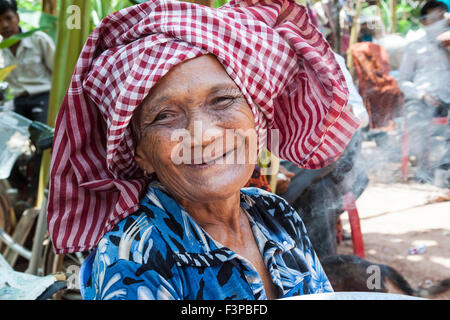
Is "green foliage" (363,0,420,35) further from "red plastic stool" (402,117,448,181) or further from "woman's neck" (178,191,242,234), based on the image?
"woman's neck" (178,191,242,234)

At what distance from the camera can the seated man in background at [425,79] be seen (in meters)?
4.59

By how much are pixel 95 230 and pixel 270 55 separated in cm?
83

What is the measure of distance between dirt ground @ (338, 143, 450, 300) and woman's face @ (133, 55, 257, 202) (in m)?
3.00

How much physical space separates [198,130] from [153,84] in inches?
7.2

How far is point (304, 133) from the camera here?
1.72 meters

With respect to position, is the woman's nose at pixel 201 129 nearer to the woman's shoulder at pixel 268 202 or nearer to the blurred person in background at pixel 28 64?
the woman's shoulder at pixel 268 202

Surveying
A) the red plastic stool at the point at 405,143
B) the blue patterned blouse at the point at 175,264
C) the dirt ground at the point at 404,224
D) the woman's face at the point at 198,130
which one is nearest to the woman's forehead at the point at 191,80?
the woman's face at the point at 198,130

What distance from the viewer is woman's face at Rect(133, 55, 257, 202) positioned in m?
1.31

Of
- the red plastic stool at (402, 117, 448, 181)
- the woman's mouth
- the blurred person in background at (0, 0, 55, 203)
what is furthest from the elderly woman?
the red plastic stool at (402, 117, 448, 181)

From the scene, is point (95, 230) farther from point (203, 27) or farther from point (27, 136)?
point (27, 136)

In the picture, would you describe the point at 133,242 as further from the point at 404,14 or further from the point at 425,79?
the point at 404,14

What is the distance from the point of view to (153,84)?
1275 millimetres
